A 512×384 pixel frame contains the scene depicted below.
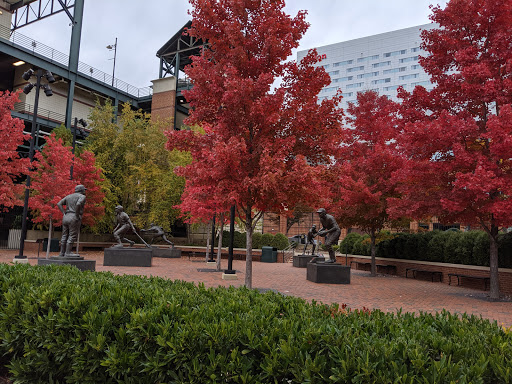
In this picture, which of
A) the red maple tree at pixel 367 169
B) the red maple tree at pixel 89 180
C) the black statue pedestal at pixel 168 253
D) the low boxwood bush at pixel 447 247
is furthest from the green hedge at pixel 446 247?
the red maple tree at pixel 89 180

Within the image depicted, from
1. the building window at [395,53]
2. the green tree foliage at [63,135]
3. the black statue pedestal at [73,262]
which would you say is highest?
the building window at [395,53]

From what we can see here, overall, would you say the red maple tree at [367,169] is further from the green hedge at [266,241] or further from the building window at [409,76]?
the building window at [409,76]

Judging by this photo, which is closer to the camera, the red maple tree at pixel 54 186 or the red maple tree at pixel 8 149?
the red maple tree at pixel 8 149

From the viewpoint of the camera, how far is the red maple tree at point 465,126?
10.7 m

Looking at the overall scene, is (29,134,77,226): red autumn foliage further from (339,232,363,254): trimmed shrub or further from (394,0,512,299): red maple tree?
(394,0,512,299): red maple tree

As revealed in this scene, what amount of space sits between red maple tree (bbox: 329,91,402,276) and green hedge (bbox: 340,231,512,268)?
2.14 metres

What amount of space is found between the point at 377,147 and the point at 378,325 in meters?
14.8

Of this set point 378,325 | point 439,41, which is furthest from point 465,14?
point 378,325

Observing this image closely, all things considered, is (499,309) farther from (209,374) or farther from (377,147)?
(209,374)

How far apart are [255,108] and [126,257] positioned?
1172cm

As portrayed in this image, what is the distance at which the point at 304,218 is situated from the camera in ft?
154

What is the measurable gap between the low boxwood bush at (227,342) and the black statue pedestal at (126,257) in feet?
47.2

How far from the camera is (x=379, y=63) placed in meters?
122

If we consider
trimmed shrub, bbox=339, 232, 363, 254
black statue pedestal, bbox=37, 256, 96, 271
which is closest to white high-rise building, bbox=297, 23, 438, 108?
trimmed shrub, bbox=339, 232, 363, 254
